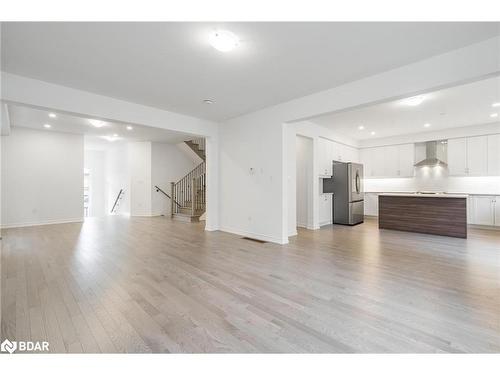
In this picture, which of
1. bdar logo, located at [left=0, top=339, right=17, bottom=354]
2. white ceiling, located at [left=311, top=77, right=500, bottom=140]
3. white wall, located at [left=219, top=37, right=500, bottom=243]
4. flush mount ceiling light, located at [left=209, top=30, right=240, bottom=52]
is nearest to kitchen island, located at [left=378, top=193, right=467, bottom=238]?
white ceiling, located at [left=311, top=77, right=500, bottom=140]

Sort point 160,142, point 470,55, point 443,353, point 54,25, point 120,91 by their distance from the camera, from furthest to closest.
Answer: point 160,142 < point 120,91 < point 470,55 < point 54,25 < point 443,353

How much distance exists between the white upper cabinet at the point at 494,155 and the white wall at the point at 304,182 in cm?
491

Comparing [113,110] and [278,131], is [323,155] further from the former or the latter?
[113,110]

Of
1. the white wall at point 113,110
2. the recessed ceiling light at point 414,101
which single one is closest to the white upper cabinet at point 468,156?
the recessed ceiling light at point 414,101

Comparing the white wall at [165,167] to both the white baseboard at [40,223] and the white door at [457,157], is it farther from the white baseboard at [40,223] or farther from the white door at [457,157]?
the white door at [457,157]

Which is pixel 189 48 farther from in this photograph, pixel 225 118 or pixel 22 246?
pixel 22 246

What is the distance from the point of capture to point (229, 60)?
117 inches

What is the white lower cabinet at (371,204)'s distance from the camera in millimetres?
8297

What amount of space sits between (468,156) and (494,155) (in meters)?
0.51

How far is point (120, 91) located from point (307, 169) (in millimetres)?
4754

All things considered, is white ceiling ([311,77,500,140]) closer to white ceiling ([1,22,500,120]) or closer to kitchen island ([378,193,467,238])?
white ceiling ([1,22,500,120])

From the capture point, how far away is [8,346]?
169cm

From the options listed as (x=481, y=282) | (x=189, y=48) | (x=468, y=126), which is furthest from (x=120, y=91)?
(x=468, y=126)

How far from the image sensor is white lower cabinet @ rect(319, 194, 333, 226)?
22.3 feet
